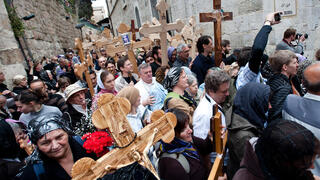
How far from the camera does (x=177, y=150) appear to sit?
1.50 metres

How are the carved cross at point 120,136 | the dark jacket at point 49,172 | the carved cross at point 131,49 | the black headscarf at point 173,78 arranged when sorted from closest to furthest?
1. the carved cross at point 120,136
2. the dark jacket at point 49,172
3. the black headscarf at point 173,78
4. the carved cross at point 131,49

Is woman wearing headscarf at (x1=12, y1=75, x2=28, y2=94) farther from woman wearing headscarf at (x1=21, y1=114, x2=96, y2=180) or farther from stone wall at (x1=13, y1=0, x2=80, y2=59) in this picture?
stone wall at (x1=13, y1=0, x2=80, y2=59)

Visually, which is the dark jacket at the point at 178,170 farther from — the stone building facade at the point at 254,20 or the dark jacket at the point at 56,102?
the stone building facade at the point at 254,20

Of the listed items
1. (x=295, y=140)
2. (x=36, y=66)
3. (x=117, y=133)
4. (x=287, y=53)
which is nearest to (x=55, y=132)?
(x=117, y=133)

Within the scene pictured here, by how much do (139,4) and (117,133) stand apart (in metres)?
16.3

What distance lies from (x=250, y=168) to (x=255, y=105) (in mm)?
831

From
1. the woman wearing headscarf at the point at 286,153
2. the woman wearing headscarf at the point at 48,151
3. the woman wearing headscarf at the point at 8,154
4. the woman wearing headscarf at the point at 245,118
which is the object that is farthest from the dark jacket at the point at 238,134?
the woman wearing headscarf at the point at 8,154

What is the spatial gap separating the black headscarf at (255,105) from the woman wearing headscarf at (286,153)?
0.70 meters

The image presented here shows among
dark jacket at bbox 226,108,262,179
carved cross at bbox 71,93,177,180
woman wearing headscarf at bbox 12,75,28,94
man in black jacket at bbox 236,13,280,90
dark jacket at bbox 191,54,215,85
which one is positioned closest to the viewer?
carved cross at bbox 71,93,177,180

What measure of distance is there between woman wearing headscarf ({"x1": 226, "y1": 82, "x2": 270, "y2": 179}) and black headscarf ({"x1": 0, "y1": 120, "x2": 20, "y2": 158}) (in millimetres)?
2176

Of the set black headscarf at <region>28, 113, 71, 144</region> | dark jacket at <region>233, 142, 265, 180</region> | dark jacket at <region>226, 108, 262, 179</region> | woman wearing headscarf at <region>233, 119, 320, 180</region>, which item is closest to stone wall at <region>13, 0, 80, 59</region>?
black headscarf at <region>28, 113, 71, 144</region>

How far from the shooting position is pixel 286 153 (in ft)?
3.14

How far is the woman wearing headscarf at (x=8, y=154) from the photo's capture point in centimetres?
172

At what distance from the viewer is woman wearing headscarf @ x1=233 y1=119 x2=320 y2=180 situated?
0.96m
